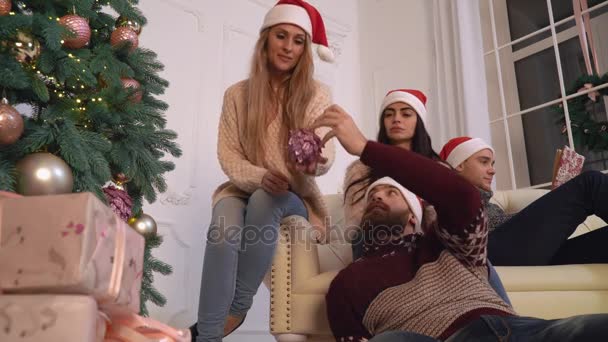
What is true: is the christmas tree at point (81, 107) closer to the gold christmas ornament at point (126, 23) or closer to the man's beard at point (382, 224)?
the gold christmas ornament at point (126, 23)

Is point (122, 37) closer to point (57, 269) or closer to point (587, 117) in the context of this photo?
point (57, 269)

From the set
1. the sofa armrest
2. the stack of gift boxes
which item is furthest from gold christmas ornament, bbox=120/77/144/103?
the stack of gift boxes

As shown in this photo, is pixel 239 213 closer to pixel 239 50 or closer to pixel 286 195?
pixel 286 195

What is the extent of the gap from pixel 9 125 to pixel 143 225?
0.50 metres

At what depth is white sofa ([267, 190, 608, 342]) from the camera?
1691mm

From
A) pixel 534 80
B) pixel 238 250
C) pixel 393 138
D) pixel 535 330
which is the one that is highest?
pixel 534 80

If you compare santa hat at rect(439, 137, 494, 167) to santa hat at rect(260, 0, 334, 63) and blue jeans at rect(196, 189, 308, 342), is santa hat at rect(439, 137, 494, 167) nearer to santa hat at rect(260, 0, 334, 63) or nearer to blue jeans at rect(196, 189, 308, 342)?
santa hat at rect(260, 0, 334, 63)

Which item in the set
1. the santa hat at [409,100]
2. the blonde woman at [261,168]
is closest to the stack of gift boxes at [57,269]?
the blonde woman at [261,168]

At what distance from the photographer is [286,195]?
5.67ft

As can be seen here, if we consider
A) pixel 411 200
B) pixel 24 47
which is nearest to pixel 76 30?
pixel 24 47

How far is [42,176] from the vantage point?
1254mm

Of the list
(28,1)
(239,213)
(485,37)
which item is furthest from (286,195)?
(485,37)

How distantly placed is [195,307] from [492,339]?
2105 mm

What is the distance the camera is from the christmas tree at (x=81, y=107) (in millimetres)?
1303
